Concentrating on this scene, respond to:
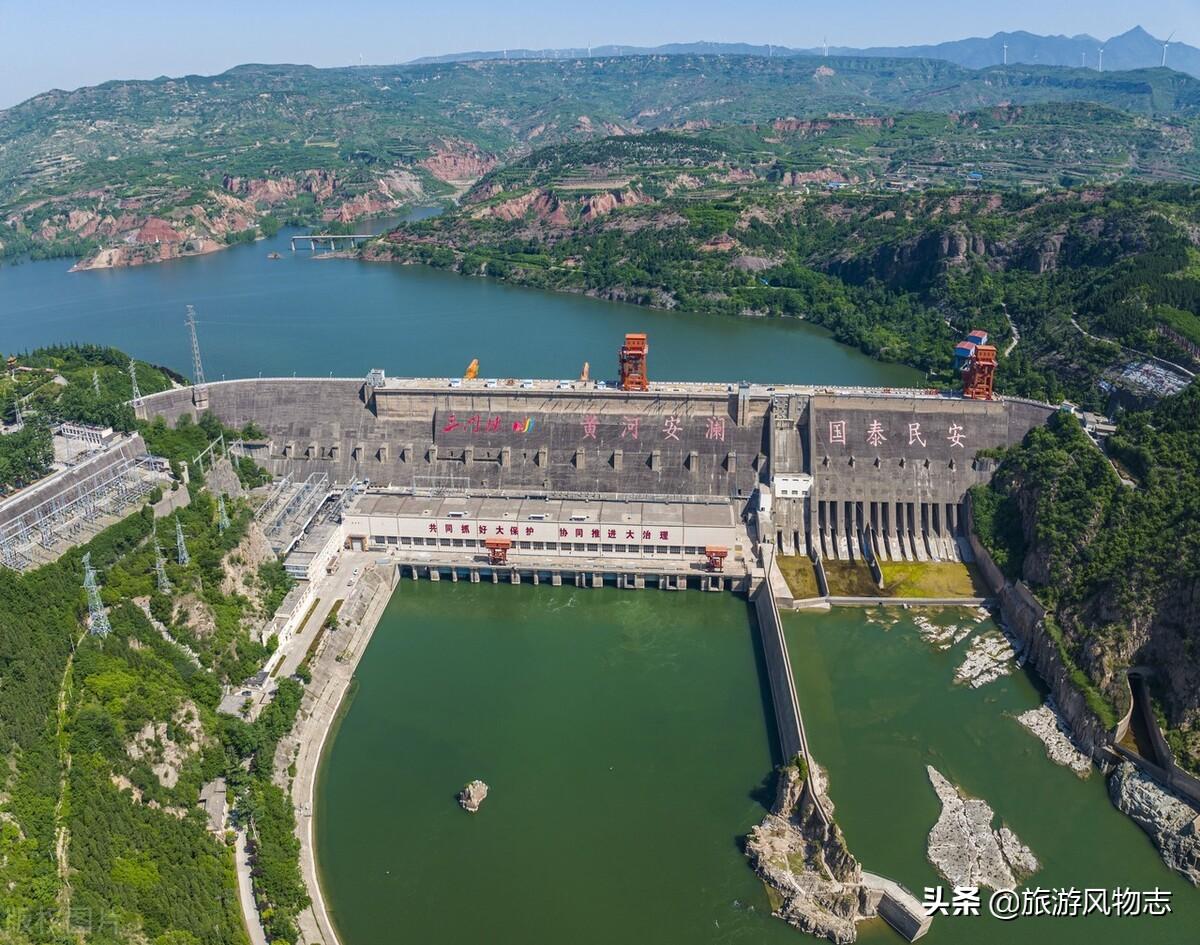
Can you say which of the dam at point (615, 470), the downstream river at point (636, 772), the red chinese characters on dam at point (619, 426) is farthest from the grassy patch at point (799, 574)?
the red chinese characters on dam at point (619, 426)

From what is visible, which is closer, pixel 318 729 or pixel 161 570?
pixel 318 729

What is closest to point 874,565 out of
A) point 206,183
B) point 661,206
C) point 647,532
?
point 647,532

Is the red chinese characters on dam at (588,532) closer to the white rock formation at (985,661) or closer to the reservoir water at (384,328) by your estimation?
the white rock formation at (985,661)

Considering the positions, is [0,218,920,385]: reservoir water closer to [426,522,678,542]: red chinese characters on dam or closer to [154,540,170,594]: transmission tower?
[426,522,678,542]: red chinese characters on dam

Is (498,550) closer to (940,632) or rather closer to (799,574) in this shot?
(799,574)

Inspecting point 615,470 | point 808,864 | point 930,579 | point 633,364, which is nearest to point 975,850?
point 808,864

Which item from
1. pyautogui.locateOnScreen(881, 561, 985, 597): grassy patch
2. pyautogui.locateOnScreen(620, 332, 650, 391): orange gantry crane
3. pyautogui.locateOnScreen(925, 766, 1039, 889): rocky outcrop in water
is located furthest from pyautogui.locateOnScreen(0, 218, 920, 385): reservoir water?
pyautogui.locateOnScreen(925, 766, 1039, 889): rocky outcrop in water
